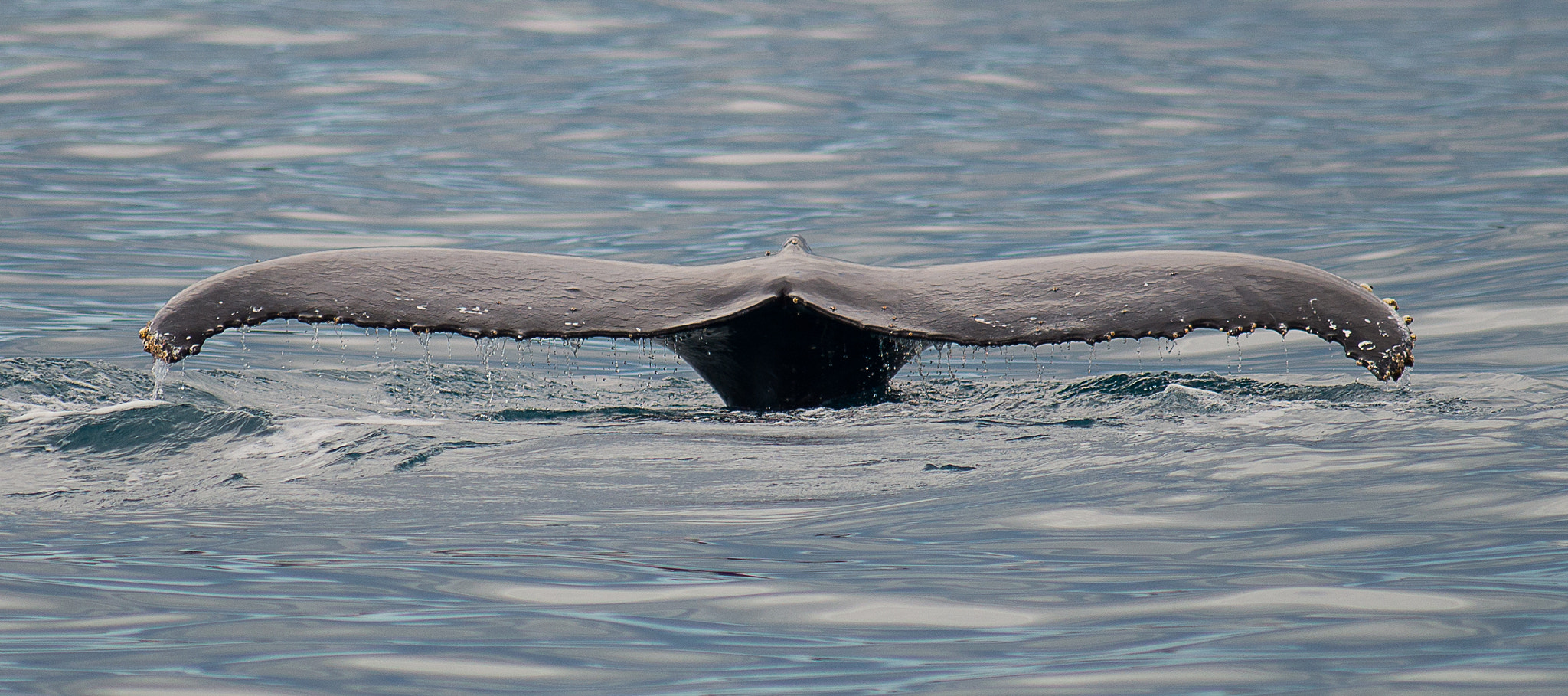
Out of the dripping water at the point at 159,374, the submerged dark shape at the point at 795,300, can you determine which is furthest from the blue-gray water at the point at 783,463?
the submerged dark shape at the point at 795,300

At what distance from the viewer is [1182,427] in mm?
6691

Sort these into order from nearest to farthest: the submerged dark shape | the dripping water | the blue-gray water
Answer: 1. the blue-gray water
2. the submerged dark shape
3. the dripping water

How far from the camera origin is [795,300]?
600 cm

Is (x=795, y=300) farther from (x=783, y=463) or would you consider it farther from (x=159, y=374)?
(x=159, y=374)

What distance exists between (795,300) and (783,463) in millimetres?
521

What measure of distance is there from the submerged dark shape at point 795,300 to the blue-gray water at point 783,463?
1.43ft

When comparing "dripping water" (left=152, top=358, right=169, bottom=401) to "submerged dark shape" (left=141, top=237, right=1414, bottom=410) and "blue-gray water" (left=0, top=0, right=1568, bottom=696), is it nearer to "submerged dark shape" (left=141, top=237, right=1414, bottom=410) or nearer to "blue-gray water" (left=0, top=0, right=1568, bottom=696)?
"blue-gray water" (left=0, top=0, right=1568, bottom=696)

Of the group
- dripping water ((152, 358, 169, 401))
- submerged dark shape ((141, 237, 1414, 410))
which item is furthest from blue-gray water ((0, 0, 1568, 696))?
submerged dark shape ((141, 237, 1414, 410))

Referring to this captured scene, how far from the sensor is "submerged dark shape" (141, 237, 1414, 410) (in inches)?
234

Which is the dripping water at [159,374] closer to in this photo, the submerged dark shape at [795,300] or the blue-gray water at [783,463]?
the blue-gray water at [783,463]

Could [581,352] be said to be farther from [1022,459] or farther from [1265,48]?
[1265,48]

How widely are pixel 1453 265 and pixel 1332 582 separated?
326 inches

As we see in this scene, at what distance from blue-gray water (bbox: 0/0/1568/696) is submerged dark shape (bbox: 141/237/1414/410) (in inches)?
17.1

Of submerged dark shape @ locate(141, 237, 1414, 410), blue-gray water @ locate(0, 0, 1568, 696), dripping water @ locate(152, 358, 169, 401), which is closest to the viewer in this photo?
blue-gray water @ locate(0, 0, 1568, 696)
